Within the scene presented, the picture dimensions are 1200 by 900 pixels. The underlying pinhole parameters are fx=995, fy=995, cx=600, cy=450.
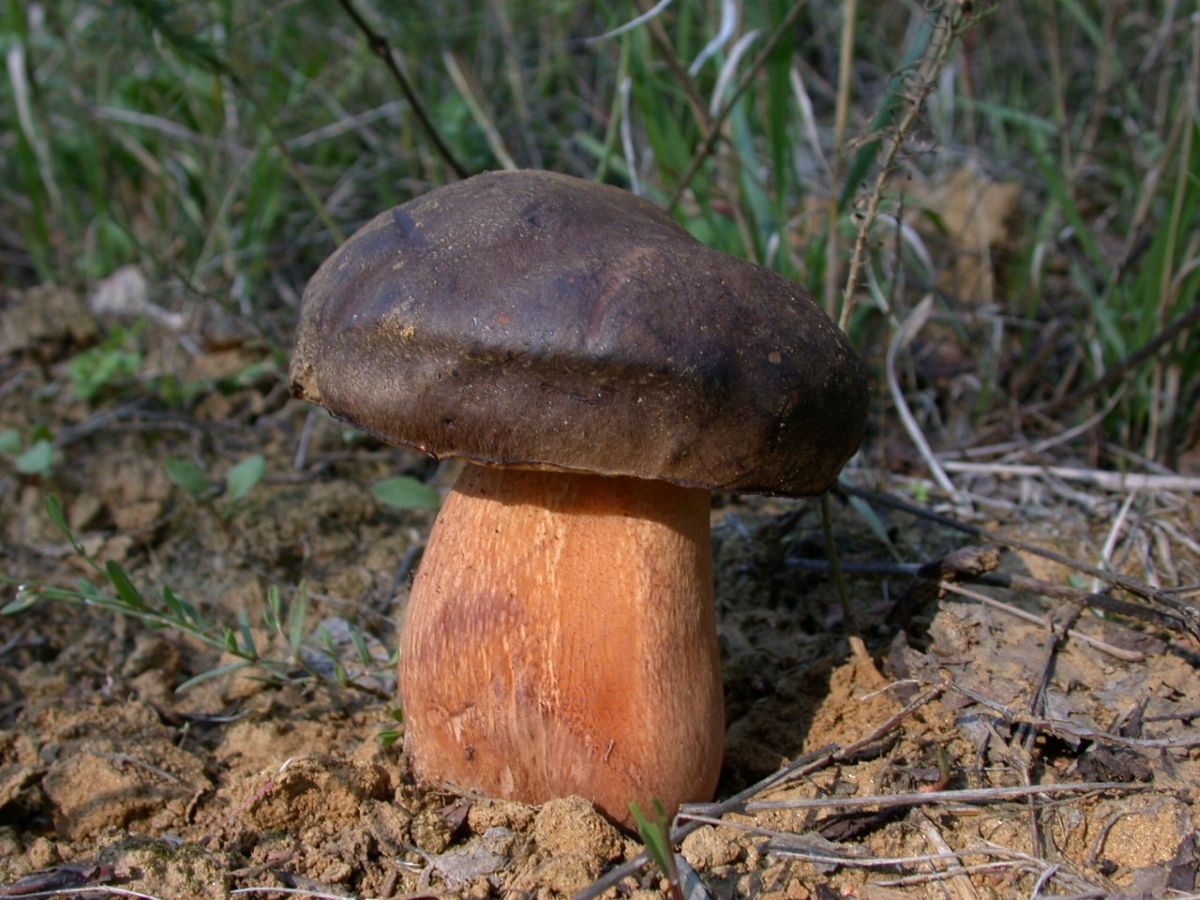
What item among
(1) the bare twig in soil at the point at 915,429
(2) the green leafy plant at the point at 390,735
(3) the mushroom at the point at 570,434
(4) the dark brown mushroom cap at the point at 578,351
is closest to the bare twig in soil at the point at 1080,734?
(3) the mushroom at the point at 570,434

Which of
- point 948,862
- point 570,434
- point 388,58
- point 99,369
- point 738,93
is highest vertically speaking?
point 388,58

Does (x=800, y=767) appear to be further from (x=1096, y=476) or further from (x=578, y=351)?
(x=1096, y=476)

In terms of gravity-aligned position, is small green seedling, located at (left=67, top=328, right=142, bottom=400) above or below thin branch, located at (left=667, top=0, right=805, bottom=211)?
below

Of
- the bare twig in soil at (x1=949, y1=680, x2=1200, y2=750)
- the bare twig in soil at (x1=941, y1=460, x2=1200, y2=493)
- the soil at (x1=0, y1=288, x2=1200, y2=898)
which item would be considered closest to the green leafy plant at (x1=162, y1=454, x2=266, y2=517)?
the soil at (x1=0, y1=288, x2=1200, y2=898)

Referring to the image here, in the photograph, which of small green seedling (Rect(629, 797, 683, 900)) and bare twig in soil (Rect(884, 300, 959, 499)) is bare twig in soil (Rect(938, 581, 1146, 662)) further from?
small green seedling (Rect(629, 797, 683, 900))

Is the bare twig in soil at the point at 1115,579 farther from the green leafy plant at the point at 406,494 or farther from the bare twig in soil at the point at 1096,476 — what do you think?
the green leafy plant at the point at 406,494

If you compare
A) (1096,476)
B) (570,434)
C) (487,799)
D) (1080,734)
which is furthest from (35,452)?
(1096,476)
